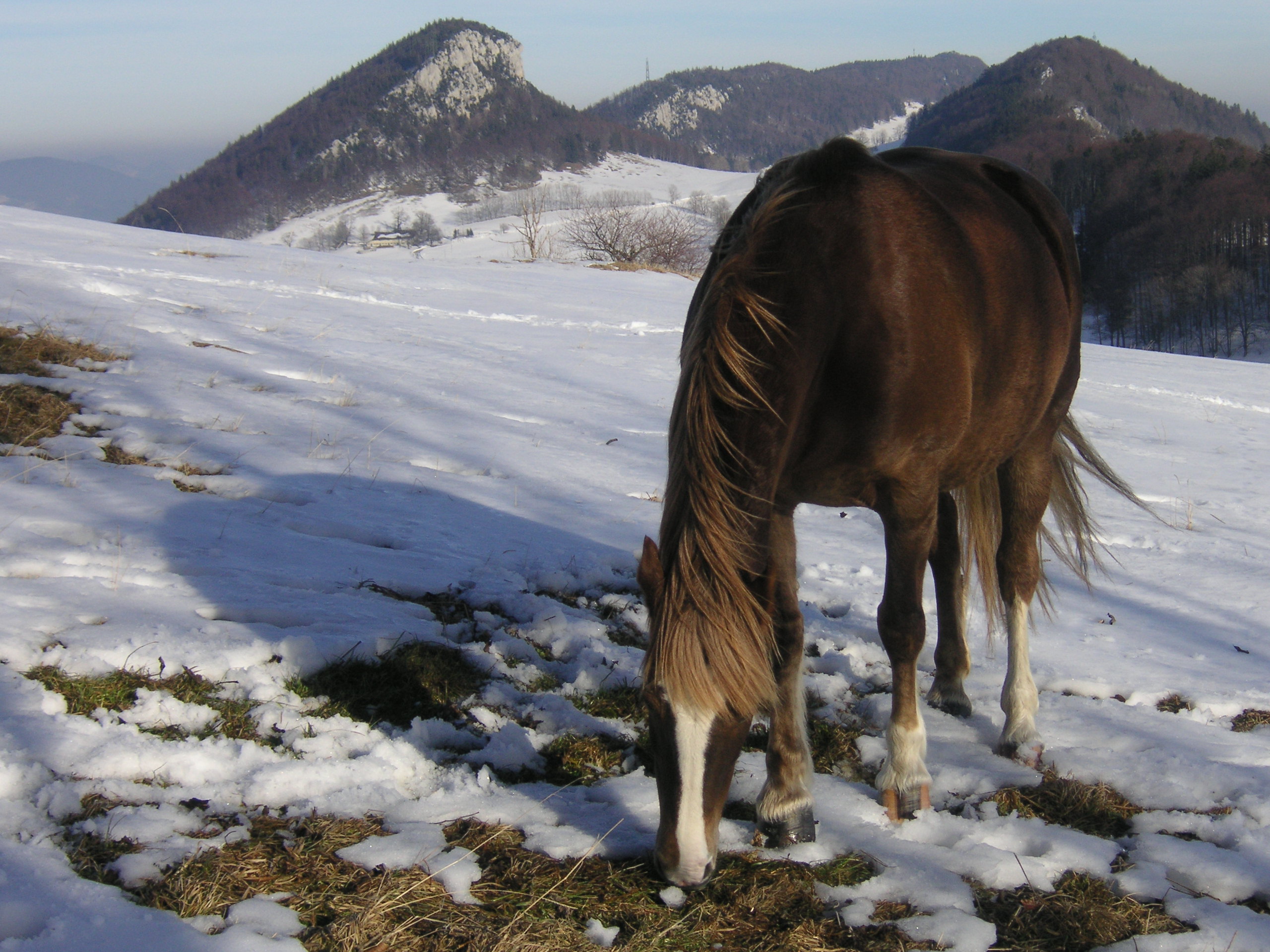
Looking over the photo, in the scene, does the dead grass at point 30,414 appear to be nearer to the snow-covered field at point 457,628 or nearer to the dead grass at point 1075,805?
the snow-covered field at point 457,628

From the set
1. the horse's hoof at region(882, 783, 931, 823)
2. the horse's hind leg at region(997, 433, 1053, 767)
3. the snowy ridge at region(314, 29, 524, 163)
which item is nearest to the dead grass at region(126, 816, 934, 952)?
the horse's hoof at region(882, 783, 931, 823)

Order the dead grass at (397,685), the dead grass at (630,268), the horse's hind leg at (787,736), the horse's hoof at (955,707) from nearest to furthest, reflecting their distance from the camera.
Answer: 1. the horse's hind leg at (787,736)
2. the dead grass at (397,685)
3. the horse's hoof at (955,707)
4. the dead grass at (630,268)

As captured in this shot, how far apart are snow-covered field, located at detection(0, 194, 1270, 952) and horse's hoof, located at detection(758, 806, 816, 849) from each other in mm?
63

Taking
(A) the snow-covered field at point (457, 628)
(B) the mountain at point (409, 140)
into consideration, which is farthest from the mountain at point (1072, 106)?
(A) the snow-covered field at point (457, 628)

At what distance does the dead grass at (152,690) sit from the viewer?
2357 millimetres

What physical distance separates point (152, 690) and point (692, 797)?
5.65 feet

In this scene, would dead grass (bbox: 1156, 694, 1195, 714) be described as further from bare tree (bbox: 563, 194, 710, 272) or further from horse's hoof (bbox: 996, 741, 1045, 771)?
bare tree (bbox: 563, 194, 710, 272)

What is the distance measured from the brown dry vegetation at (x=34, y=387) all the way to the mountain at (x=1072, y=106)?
329 feet

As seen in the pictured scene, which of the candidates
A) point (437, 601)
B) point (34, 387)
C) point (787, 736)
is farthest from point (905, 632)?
point (34, 387)

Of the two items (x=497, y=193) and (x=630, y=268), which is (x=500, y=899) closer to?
(x=630, y=268)

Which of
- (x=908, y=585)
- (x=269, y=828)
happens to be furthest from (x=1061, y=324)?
(x=269, y=828)

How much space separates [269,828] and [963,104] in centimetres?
14484

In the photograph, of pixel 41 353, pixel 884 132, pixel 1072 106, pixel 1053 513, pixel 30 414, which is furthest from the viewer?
pixel 884 132

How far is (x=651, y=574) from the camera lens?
75.4 inches
